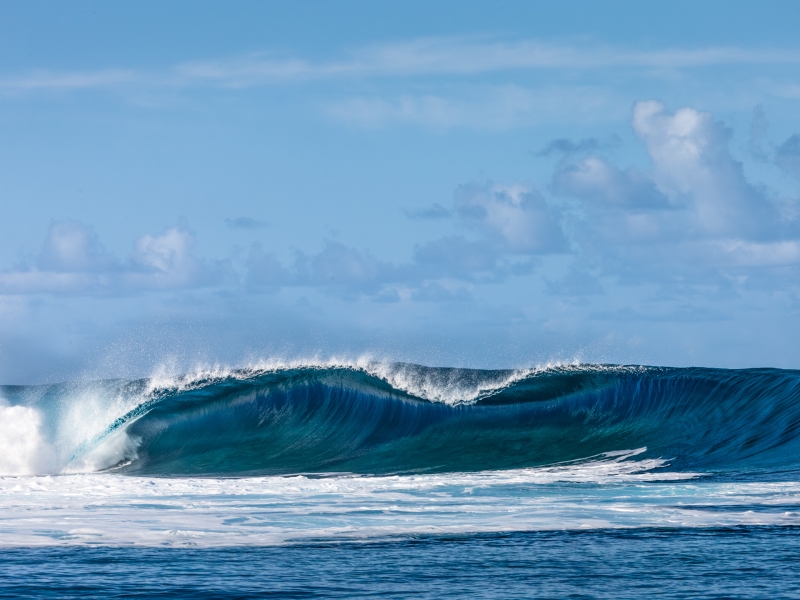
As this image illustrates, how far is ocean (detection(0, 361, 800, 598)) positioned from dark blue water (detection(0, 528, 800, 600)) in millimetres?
29

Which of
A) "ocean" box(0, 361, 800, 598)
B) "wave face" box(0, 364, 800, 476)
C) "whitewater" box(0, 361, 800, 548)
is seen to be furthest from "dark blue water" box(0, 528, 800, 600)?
"wave face" box(0, 364, 800, 476)

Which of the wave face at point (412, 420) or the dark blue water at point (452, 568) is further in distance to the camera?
the wave face at point (412, 420)

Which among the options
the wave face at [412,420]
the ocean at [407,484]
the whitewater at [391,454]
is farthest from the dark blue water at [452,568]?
the wave face at [412,420]

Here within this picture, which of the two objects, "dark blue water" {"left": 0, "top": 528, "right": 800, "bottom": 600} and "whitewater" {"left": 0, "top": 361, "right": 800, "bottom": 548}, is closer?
"dark blue water" {"left": 0, "top": 528, "right": 800, "bottom": 600}

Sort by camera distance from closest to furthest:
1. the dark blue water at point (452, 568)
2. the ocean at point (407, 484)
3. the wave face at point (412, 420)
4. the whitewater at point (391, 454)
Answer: the dark blue water at point (452, 568), the ocean at point (407, 484), the whitewater at point (391, 454), the wave face at point (412, 420)

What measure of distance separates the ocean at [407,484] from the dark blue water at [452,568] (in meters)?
0.03

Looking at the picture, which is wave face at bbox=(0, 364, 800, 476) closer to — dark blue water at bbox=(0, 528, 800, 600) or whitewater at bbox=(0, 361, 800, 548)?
whitewater at bbox=(0, 361, 800, 548)

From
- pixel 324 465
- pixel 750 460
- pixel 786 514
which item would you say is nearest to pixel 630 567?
pixel 786 514

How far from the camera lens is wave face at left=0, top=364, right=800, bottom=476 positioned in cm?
1733

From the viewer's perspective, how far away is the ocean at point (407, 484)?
707cm

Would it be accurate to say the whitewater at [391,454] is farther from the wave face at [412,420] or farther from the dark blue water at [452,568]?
the dark blue water at [452,568]

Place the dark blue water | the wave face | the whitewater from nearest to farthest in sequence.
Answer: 1. the dark blue water
2. the whitewater
3. the wave face

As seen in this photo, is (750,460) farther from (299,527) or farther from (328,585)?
(328,585)

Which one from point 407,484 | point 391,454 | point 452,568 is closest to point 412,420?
point 391,454
